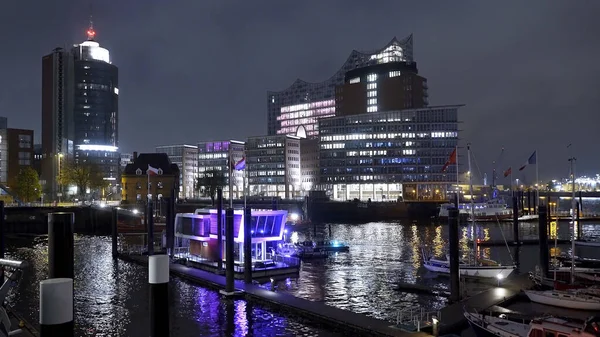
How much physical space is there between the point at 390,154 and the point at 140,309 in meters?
156

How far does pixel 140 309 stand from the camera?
32312 millimetres

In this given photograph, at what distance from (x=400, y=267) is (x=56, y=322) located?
1796 inches

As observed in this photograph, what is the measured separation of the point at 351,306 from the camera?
33750 millimetres

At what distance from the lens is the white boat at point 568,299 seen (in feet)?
99.0

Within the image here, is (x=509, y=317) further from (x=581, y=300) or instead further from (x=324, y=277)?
(x=324, y=277)

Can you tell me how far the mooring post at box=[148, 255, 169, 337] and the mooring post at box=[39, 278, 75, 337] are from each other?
353 cm

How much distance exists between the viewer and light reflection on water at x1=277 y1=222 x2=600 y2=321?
114ft

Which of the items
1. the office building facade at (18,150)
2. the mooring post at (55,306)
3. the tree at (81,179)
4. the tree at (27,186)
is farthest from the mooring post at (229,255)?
the office building facade at (18,150)

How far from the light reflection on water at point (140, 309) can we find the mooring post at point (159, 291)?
14.6 meters

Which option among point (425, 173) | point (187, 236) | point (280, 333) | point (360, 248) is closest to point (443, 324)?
point (280, 333)

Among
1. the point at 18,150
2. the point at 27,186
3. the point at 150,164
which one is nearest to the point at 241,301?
the point at 150,164

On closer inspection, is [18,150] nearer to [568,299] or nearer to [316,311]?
[316,311]

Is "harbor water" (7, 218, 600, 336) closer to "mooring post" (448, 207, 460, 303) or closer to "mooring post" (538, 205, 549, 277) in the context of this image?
"mooring post" (448, 207, 460, 303)

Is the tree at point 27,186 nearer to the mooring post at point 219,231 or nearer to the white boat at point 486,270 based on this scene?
the mooring post at point 219,231
